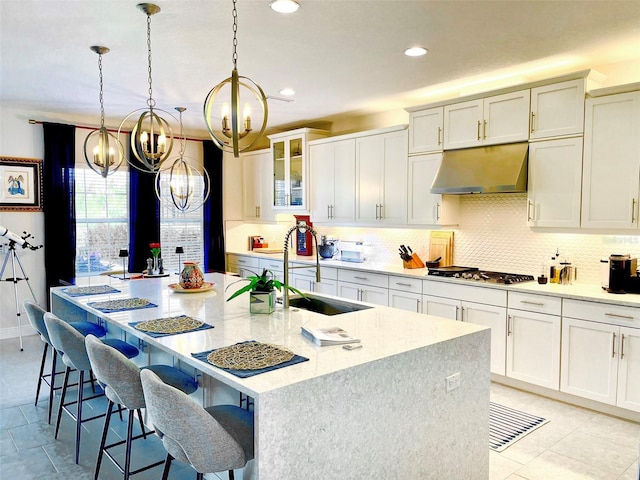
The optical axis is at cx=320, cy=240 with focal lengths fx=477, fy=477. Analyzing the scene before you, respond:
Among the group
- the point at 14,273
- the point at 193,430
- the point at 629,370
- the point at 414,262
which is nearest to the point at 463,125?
the point at 414,262

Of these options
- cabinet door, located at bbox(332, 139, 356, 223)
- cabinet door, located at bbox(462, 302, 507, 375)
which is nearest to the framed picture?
cabinet door, located at bbox(332, 139, 356, 223)

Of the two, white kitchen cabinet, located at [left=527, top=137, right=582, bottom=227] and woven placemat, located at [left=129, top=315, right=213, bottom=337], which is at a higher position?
white kitchen cabinet, located at [left=527, top=137, right=582, bottom=227]

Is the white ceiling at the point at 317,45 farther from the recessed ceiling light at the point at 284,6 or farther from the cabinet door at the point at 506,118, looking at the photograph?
the cabinet door at the point at 506,118

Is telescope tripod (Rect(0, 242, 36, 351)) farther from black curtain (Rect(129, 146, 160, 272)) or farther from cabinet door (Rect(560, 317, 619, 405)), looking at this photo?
cabinet door (Rect(560, 317, 619, 405))

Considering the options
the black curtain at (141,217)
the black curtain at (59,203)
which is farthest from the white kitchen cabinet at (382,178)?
the black curtain at (59,203)

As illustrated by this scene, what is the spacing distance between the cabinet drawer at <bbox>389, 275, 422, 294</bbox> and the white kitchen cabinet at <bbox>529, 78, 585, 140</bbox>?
1.64 m

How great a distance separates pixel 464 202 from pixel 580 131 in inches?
53.5

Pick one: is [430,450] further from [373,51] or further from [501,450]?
[373,51]

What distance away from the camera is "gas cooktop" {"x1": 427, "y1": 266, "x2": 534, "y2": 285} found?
4.11 metres

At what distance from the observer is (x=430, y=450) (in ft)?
7.18

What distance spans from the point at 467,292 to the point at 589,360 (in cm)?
106

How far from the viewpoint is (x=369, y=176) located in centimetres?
540

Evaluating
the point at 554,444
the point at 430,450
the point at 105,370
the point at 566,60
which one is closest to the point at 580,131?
the point at 566,60

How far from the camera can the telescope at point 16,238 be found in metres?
5.11
